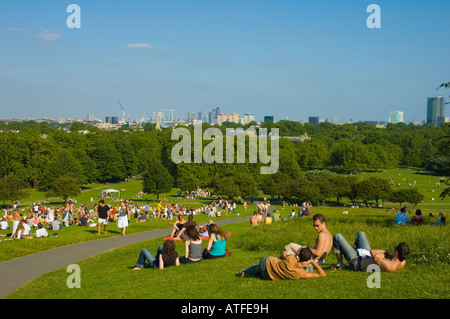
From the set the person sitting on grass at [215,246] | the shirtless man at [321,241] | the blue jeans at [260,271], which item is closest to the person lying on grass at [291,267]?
the blue jeans at [260,271]

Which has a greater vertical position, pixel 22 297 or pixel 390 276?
pixel 390 276

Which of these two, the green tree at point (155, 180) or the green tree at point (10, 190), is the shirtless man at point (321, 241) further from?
the green tree at point (155, 180)

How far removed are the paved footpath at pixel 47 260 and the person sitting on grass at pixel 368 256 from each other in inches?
295

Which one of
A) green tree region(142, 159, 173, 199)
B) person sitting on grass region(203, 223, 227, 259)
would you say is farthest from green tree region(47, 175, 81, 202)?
person sitting on grass region(203, 223, 227, 259)

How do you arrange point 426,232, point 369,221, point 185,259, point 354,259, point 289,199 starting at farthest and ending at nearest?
point 289,199
point 369,221
point 426,232
point 185,259
point 354,259

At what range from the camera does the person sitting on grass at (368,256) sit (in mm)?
9711

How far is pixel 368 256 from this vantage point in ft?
32.8

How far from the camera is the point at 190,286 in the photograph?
9.34m

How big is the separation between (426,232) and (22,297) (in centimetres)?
1085

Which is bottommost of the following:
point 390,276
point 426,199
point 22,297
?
point 426,199

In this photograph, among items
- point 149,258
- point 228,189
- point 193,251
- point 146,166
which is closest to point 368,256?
point 193,251

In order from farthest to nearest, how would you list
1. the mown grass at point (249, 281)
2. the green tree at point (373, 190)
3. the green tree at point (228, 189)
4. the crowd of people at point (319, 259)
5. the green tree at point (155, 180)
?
the green tree at point (155, 180) < the green tree at point (373, 190) < the green tree at point (228, 189) < the crowd of people at point (319, 259) < the mown grass at point (249, 281)
